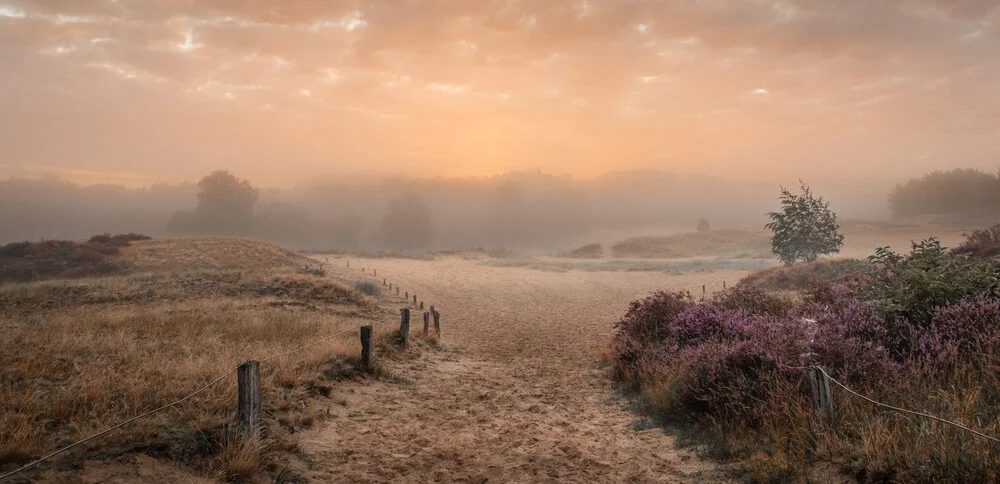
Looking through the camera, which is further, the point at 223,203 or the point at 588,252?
the point at 223,203

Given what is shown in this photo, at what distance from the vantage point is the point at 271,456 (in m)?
6.25

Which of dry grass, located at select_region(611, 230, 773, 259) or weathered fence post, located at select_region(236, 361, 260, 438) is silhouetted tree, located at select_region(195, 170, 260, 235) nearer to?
dry grass, located at select_region(611, 230, 773, 259)

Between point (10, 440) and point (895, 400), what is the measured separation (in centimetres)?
1021

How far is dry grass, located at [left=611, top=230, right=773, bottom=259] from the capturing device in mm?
87438

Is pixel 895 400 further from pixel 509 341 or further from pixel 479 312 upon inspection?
pixel 479 312

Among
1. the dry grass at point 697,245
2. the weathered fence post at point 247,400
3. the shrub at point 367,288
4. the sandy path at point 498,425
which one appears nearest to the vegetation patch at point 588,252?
the dry grass at point 697,245

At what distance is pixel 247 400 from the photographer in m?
6.45

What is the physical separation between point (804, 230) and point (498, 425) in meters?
41.6

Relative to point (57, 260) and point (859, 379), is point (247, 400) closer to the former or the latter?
point (859, 379)

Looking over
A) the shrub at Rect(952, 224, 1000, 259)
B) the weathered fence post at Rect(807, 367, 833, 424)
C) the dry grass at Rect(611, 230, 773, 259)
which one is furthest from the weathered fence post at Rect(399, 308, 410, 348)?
the dry grass at Rect(611, 230, 773, 259)

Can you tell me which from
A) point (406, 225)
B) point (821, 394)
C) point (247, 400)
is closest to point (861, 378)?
point (821, 394)

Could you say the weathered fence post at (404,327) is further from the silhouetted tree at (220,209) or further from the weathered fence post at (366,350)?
the silhouetted tree at (220,209)

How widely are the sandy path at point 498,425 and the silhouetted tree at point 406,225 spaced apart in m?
94.0

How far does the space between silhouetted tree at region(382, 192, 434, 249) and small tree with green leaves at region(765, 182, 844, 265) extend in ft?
269
